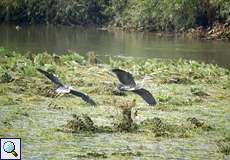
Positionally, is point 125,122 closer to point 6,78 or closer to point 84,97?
point 84,97

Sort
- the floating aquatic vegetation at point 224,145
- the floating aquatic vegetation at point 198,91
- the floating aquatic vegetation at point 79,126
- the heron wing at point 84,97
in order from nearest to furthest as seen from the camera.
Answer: the floating aquatic vegetation at point 224,145 < the floating aquatic vegetation at point 79,126 < the heron wing at point 84,97 < the floating aquatic vegetation at point 198,91

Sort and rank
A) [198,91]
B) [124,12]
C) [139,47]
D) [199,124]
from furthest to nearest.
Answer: [124,12] → [139,47] → [198,91] → [199,124]

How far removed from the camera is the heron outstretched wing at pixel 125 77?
14750 millimetres

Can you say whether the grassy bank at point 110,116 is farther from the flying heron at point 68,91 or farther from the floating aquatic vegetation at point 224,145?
the flying heron at point 68,91

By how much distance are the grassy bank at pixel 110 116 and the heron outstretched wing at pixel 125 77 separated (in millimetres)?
374

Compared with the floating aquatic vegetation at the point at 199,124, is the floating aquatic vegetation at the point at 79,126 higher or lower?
higher

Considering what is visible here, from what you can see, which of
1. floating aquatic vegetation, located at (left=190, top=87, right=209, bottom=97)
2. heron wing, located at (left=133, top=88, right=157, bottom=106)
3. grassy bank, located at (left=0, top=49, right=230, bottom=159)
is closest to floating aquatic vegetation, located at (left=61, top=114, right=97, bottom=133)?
grassy bank, located at (left=0, top=49, right=230, bottom=159)

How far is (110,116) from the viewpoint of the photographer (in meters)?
12.9

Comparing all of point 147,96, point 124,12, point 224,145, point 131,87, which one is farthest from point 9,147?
point 124,12

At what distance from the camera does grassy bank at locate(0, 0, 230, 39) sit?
45550mm

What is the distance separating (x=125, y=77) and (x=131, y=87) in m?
0.30

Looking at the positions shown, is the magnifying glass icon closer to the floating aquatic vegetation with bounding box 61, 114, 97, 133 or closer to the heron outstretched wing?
the floating aquatic vegetation with bounding box 61, 114, 97, 133

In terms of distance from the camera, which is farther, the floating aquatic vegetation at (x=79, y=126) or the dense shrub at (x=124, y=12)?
the dense shrub at (x=124, y=12)

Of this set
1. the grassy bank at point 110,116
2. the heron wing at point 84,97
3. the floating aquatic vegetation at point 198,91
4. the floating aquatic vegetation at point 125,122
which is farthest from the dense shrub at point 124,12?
the floating aquatic vegetation at point 125,122
